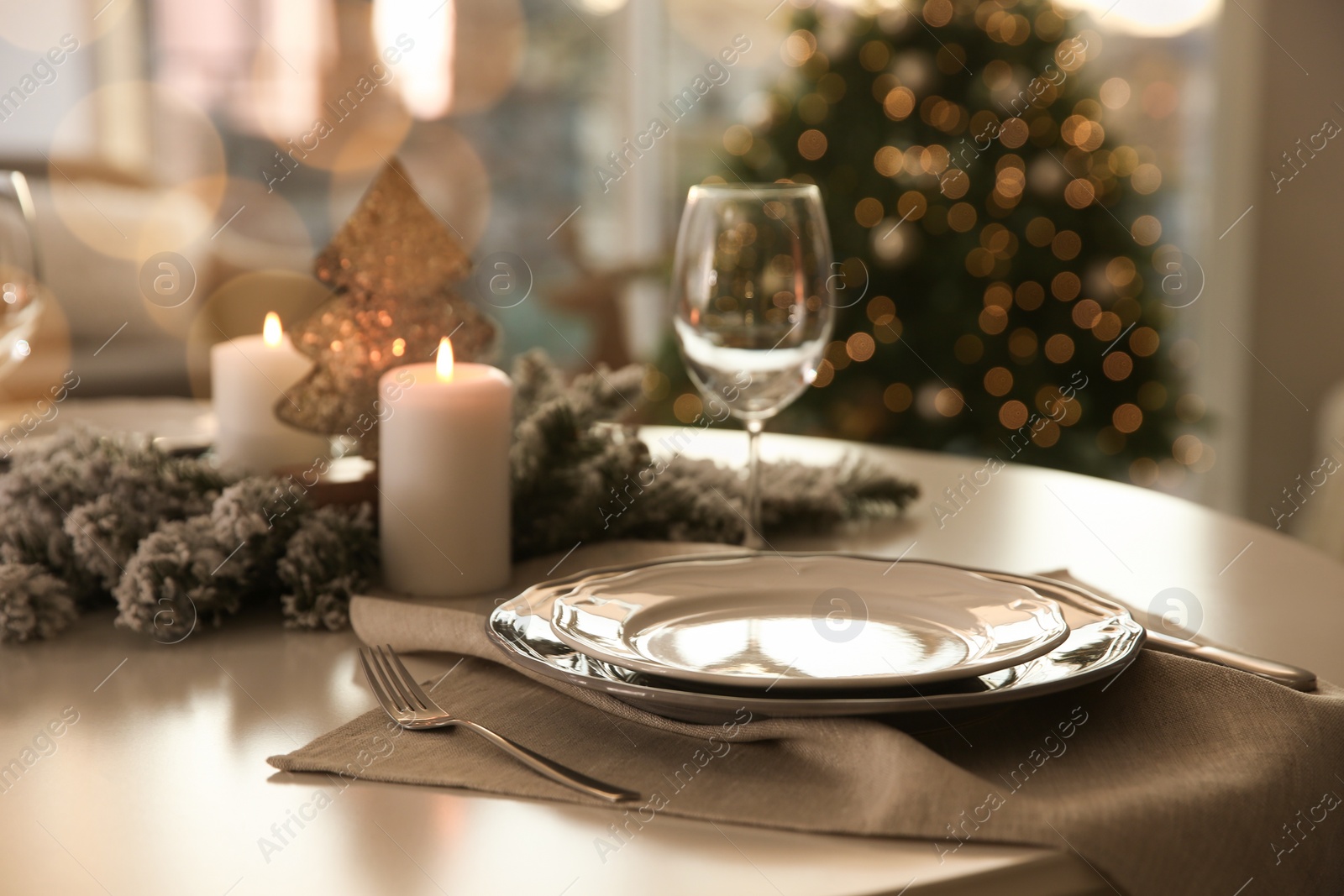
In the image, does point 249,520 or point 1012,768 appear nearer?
point 1012,768

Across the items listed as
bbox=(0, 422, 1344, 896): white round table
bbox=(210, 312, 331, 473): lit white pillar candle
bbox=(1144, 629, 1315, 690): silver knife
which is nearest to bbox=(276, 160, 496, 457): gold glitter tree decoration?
bbox=(210, 312, 331, 473): lit white pillar candle

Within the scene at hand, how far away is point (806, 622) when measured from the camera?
67 centimetres

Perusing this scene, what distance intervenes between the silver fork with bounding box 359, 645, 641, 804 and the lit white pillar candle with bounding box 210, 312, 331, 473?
0.30 meters

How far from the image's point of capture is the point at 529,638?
61 centimetres

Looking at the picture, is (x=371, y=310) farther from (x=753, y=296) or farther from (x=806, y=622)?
(x=806, y=622)

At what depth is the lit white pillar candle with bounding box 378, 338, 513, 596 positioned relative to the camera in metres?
0.81

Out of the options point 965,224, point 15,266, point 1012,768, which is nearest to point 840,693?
point 1012,768

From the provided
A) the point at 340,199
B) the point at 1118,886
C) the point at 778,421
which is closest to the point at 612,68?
the point at 340,199

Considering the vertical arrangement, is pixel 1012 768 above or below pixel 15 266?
below

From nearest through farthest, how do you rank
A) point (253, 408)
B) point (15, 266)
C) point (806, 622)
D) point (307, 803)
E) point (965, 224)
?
1. point (307, 803)
2. point (806, 622)
3. point (15, 266)
4. point (253, 408)
5. point (965, 224)

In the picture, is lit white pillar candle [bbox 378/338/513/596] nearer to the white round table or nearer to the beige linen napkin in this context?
the white round table

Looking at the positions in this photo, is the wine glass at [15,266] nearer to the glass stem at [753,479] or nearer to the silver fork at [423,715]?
the silver fork at [423,715]

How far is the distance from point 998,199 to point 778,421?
27.6 inches

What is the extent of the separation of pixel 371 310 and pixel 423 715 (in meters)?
0.40
